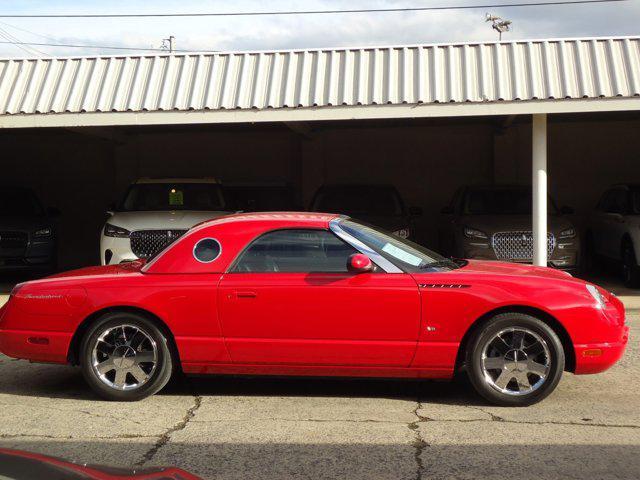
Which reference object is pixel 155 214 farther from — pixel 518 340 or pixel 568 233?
pixel 518 340

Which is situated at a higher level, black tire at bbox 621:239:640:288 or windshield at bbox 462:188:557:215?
windshield at bbox 462:188:557:215

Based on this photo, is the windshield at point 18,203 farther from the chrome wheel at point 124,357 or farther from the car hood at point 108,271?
the chrome wheel at point 124,357

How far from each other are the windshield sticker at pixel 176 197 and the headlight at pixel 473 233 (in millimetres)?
4395

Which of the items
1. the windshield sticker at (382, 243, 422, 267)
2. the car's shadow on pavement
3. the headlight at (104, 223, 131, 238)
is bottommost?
the car's shadow on pavement

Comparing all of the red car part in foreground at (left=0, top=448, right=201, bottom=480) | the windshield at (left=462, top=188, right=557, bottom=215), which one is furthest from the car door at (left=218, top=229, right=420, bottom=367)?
the windshield at (left=462, top=188, right=557, bottom=215)

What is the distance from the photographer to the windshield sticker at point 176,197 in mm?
12984

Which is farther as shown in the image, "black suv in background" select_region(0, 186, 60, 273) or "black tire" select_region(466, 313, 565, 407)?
"black suv in background" select_region(0, 186, 60, 273)

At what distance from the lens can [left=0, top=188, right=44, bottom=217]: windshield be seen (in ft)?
49.3

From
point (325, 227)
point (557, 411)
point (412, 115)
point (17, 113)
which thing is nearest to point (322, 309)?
point (325, 227)

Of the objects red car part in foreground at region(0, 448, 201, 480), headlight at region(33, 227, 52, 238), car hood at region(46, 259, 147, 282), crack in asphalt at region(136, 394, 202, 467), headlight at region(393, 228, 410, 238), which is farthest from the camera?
headlight at region(33, 227, 52, 238)

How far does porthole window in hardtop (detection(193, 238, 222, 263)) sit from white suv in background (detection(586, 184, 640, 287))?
8.27 m

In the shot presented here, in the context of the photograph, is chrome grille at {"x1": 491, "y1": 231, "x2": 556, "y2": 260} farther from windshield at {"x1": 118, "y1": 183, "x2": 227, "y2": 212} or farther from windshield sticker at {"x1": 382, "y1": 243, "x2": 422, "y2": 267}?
windshield sticker at {"x1": 382, "y1": 243, "x2": 422, "y2": 267}

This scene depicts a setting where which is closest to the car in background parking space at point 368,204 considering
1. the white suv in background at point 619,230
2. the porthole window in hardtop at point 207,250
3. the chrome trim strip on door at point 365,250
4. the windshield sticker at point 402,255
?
the white suv in background at point 619,230

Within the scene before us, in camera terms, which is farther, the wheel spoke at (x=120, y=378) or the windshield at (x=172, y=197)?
the windshield at (x=172, y=197)
